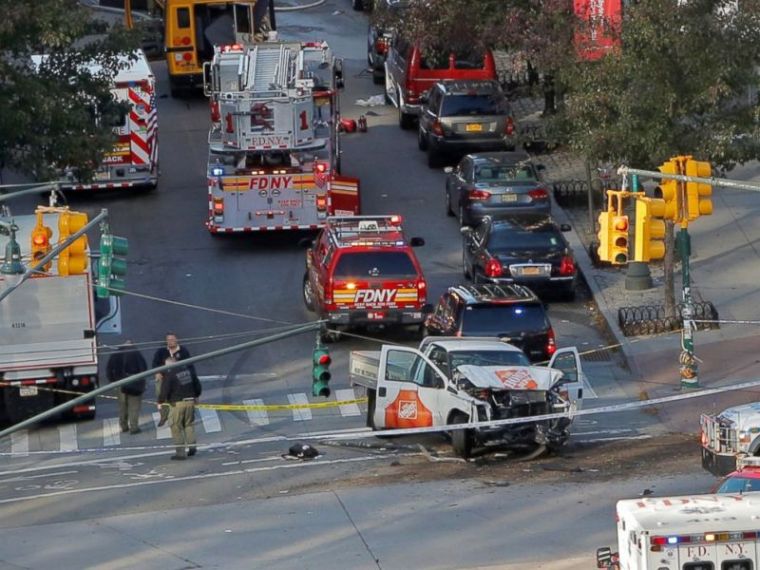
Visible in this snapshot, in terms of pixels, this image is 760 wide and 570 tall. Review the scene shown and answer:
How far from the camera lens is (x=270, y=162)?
35.9 meters

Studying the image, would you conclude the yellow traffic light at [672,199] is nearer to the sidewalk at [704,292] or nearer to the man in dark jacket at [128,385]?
the sidewalk at [704,292]

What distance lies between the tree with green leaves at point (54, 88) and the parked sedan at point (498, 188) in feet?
26.7

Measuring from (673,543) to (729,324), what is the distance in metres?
17.5

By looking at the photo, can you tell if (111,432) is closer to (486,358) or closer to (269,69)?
(486,358)

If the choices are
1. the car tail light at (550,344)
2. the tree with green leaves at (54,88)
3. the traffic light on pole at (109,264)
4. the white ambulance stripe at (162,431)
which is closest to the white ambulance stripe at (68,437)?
the white ambulance stripe at (162,431)

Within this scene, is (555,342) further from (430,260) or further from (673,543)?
(673,543)

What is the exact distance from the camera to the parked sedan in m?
36.0

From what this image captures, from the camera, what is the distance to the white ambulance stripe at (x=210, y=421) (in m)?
26.9

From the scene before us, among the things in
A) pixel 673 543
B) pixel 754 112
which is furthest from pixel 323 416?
pixel 673 543

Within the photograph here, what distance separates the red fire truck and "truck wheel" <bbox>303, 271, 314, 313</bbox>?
9.02 ft

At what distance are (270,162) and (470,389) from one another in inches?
520

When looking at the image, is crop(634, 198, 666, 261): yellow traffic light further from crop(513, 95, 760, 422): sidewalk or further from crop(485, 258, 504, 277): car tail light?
crop(485, 258, 504, 277): car tail light

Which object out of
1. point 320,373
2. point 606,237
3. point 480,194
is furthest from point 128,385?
point 480,194

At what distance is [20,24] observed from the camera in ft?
94.0
